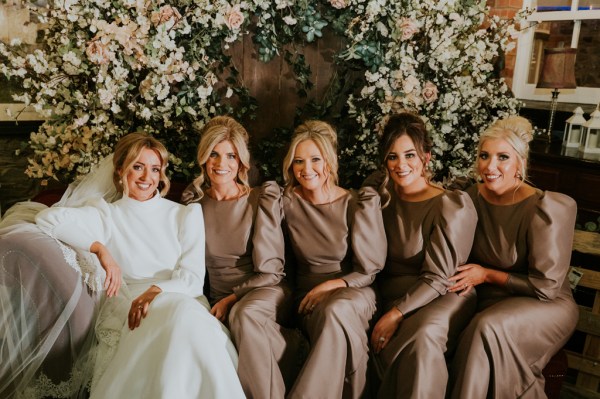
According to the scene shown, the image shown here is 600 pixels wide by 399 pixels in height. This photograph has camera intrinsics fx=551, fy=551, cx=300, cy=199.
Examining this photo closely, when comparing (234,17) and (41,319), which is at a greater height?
(234,17)

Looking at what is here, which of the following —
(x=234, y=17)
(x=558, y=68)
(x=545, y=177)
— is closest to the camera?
(x=234, y=17)

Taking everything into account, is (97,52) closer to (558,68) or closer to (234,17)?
(234,17)

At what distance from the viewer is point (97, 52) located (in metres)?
3.11

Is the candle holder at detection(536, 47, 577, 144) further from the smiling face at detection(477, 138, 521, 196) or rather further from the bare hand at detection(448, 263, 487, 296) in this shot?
the bare hand at detection(448, 263, 487, 296)

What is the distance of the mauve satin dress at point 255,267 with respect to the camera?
96.2 inches

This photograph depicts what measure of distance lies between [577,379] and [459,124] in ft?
6.05

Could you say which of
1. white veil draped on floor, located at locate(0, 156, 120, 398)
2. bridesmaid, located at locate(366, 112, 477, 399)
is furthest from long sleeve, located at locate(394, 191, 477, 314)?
white veil draped on floor, located at locate(0, 156, 120, 398)

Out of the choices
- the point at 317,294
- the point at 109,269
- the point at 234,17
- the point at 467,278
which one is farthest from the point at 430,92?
the point at 109,269

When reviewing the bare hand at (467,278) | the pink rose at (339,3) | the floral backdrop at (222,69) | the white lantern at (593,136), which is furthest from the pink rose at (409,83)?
the bare hand at (467,278)

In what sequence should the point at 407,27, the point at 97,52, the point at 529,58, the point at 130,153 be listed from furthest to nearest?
the point at 529,58 < the point at 407,27 < the point at 97,52 < the point at 130,153

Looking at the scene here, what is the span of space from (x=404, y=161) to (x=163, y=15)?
5.34 ft

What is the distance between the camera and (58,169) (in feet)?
11.7

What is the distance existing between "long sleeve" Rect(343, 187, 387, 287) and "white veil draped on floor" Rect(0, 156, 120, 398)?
1.23 meters

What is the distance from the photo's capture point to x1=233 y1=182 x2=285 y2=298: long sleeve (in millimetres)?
2713
